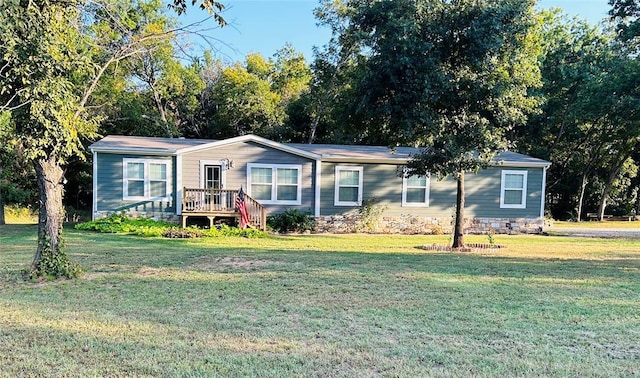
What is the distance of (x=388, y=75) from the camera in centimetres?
1055

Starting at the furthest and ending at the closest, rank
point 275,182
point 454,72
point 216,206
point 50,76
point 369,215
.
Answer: point 369,215, point 275,182, point 216,206, point 454,72, point 50,76

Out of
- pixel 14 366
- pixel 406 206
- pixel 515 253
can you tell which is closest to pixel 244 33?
pixel 14 366

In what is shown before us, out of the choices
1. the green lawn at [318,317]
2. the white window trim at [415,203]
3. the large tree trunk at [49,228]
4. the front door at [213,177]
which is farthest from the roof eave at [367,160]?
the large tree trunk at [49,228]

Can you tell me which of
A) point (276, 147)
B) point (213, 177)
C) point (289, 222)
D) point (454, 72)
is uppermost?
point (454, 72)

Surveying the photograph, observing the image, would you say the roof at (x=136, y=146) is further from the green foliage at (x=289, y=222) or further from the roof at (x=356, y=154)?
the roof at (x=356, y=154)

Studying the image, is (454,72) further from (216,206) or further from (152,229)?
(152,229)

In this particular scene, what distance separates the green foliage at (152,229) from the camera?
12.3 m

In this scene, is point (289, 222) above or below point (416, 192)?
below

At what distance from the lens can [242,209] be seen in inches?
540

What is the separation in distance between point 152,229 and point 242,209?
2684 mm

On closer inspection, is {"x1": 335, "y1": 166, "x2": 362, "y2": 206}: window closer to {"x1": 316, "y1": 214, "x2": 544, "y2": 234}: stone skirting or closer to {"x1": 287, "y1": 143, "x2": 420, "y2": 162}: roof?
{"x1": 287, "y1": 143, "x2": 420, "y2": 162}: roof

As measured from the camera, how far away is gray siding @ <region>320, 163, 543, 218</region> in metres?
15.6

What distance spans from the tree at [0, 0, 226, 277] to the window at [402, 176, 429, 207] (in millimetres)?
11111

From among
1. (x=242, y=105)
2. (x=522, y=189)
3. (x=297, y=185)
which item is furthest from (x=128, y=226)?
(x=522, y=189)
